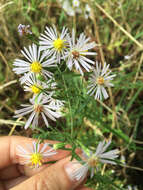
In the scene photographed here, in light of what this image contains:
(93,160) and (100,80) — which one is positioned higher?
(100,80)

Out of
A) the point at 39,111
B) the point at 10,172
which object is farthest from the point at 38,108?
the point at 10,172

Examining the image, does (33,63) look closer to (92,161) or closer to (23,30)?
(23,30)

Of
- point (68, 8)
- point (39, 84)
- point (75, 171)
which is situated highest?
point (68, 8)

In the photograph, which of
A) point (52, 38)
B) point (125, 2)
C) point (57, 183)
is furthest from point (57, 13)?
point (57, 183)

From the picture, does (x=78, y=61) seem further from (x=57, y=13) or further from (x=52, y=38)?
(x=57, y=13)

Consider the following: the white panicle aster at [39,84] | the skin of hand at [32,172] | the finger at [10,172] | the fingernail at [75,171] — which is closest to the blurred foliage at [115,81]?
the skin of hand at [32,172]

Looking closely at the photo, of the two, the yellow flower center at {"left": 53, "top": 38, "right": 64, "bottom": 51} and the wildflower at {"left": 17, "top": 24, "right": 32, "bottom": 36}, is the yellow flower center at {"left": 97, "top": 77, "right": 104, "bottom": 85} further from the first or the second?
the wildflower at {"left": 17, "top": 24, "right": 32, "bottom": 36}
